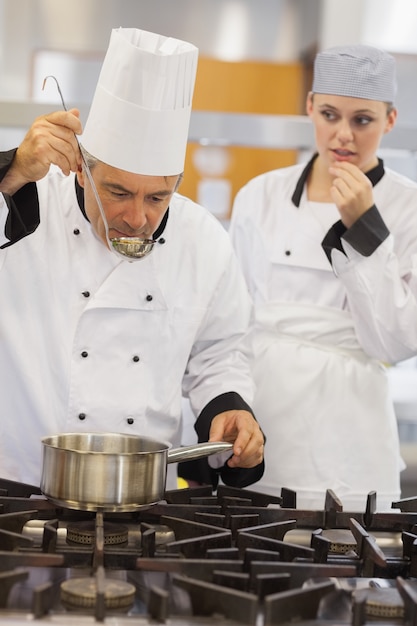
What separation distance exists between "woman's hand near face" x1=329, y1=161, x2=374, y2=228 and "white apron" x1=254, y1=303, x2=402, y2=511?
25cm

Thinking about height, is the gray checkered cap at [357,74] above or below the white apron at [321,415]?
above

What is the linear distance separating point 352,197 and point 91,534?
1043mm

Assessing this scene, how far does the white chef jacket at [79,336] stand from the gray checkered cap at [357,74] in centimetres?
64

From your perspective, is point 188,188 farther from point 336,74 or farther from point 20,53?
point 336,74

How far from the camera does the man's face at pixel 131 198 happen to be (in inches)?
63.7

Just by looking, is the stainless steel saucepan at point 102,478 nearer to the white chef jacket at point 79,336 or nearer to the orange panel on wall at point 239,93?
the white chef jacket at point 79,336

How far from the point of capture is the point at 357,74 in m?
2.16

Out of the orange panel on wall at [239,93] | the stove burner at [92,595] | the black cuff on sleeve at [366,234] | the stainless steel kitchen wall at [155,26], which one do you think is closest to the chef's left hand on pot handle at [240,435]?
the black cuff on sleeve at [366,234]

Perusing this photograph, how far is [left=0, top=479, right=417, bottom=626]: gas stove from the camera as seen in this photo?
1.07m

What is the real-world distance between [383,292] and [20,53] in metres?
2.08

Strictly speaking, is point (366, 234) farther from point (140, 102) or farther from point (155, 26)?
point (155, 26)

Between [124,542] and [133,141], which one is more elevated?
[133,141]

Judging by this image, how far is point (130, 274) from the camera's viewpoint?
1.77 meters

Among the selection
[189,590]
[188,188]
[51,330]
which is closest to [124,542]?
[189,590]
